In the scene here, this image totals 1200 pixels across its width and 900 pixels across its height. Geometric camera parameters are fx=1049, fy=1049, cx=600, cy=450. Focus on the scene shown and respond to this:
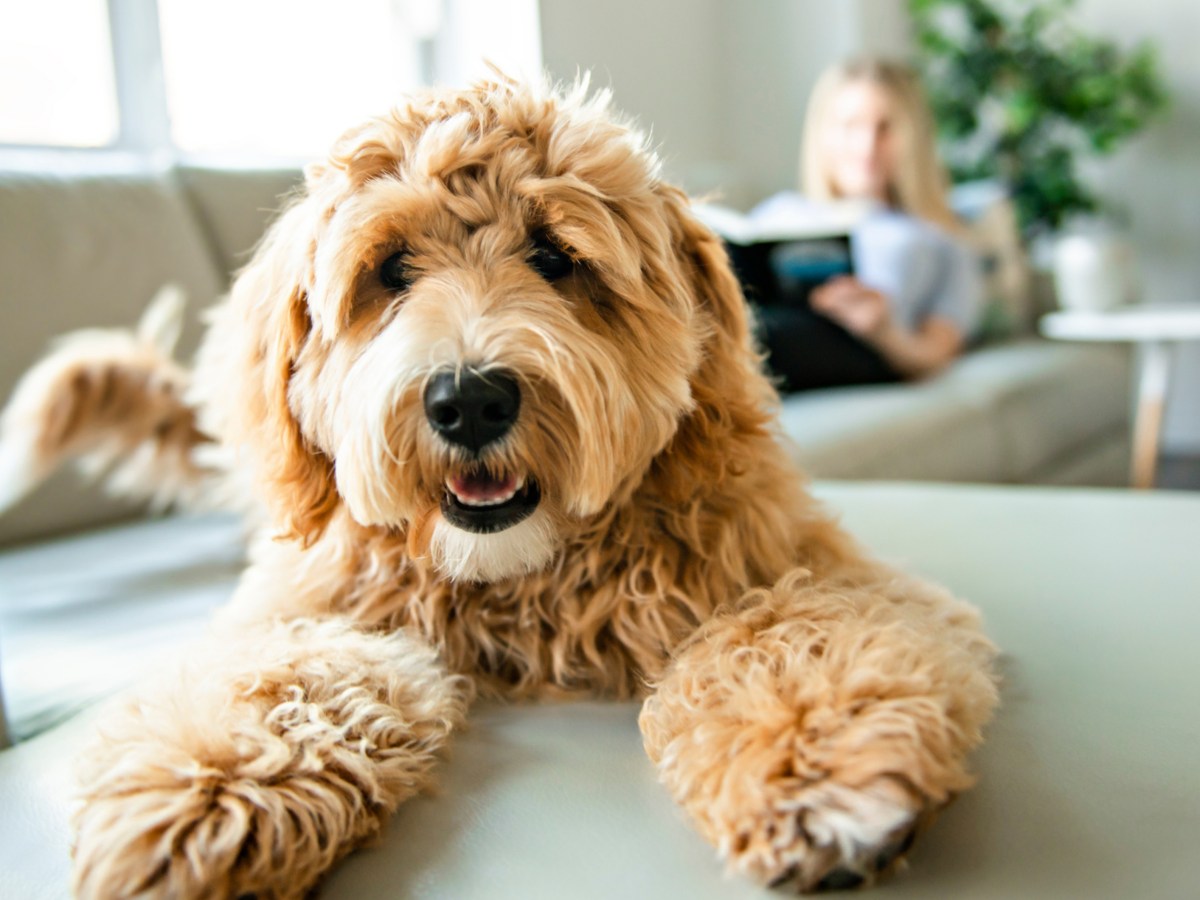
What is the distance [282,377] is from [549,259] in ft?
1.20

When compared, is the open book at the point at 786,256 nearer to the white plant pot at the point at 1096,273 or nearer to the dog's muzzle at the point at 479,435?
the white plant pot at the point at 1096,273

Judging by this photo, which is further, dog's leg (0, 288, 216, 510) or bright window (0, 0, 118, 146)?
bright window (0, 0, 118, 146)

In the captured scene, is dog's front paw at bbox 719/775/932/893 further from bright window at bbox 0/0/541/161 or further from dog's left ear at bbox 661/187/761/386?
bright window at bbox 0/0/541/161

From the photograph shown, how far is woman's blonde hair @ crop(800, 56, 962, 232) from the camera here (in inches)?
174

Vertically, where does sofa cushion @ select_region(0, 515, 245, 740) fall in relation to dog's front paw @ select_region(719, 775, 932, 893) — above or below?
below

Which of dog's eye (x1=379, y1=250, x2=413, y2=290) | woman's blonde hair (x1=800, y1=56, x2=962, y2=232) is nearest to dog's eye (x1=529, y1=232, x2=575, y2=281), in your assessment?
dog's eye (x1=379, y1=250, x2=413, y2=290)

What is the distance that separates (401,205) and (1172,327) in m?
4.12

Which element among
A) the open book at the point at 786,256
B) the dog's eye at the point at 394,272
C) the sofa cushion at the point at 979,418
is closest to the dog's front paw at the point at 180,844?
the dog's eye at the point at 394,272

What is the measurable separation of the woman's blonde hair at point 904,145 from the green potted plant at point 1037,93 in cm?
106

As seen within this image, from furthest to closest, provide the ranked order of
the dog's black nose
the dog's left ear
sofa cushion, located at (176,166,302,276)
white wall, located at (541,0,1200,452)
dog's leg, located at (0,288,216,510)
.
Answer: white wall, located at (541,0,1200,452) < sofa cushion, located at (176,166,302,276) < dog's leg, located at (0,288,216,510) < the dog's left ear < the dog's black nose

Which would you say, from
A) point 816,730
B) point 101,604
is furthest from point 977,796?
point 101,604

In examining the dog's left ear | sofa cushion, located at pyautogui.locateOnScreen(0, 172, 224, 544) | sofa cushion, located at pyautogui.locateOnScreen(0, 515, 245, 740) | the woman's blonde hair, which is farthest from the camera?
the woman's blonde hair

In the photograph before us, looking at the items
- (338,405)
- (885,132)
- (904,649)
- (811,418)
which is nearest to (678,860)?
(904,649)

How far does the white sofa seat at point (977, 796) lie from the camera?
35.5 inches
